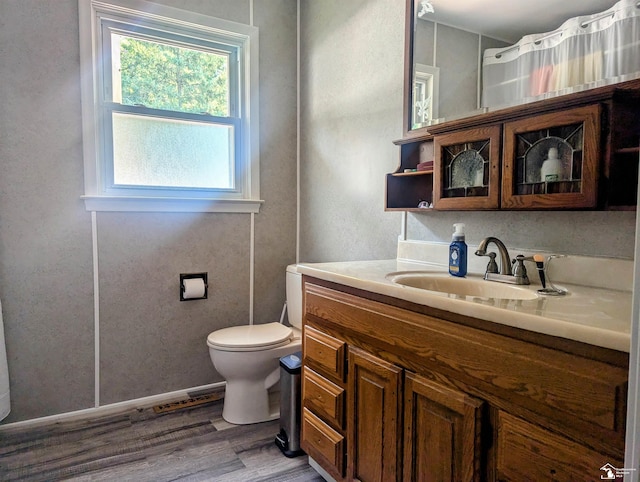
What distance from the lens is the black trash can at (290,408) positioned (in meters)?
1.92

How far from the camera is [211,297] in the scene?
263 centimetres

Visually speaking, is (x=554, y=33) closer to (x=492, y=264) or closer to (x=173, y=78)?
(x=492, y=264)

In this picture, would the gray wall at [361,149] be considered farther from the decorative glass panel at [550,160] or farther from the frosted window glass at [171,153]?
the frosted window glass at [171,153]

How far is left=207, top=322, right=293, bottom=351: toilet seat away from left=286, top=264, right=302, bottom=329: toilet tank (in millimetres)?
138

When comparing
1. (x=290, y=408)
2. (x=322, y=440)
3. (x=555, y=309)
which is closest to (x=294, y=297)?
(x=290, y=408)

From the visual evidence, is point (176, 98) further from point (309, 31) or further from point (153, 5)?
point (309, 31)

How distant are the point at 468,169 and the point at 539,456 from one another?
0.95m

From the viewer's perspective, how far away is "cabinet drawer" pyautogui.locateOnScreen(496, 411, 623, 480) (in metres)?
0.80

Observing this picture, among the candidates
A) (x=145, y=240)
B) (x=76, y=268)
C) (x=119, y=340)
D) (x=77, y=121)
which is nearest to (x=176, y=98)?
(x=77, y=121)

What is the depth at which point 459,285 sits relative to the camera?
1512mm

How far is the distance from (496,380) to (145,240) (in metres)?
2.05

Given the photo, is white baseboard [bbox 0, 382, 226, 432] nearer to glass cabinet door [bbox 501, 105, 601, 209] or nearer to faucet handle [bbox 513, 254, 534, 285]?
faucet handle [bbox 513, 254, 534, 285]

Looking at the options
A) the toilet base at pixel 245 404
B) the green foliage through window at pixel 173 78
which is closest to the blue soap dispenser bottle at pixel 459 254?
the toilet base at pixel 245 404

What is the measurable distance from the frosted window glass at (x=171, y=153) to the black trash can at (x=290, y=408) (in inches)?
51.1
